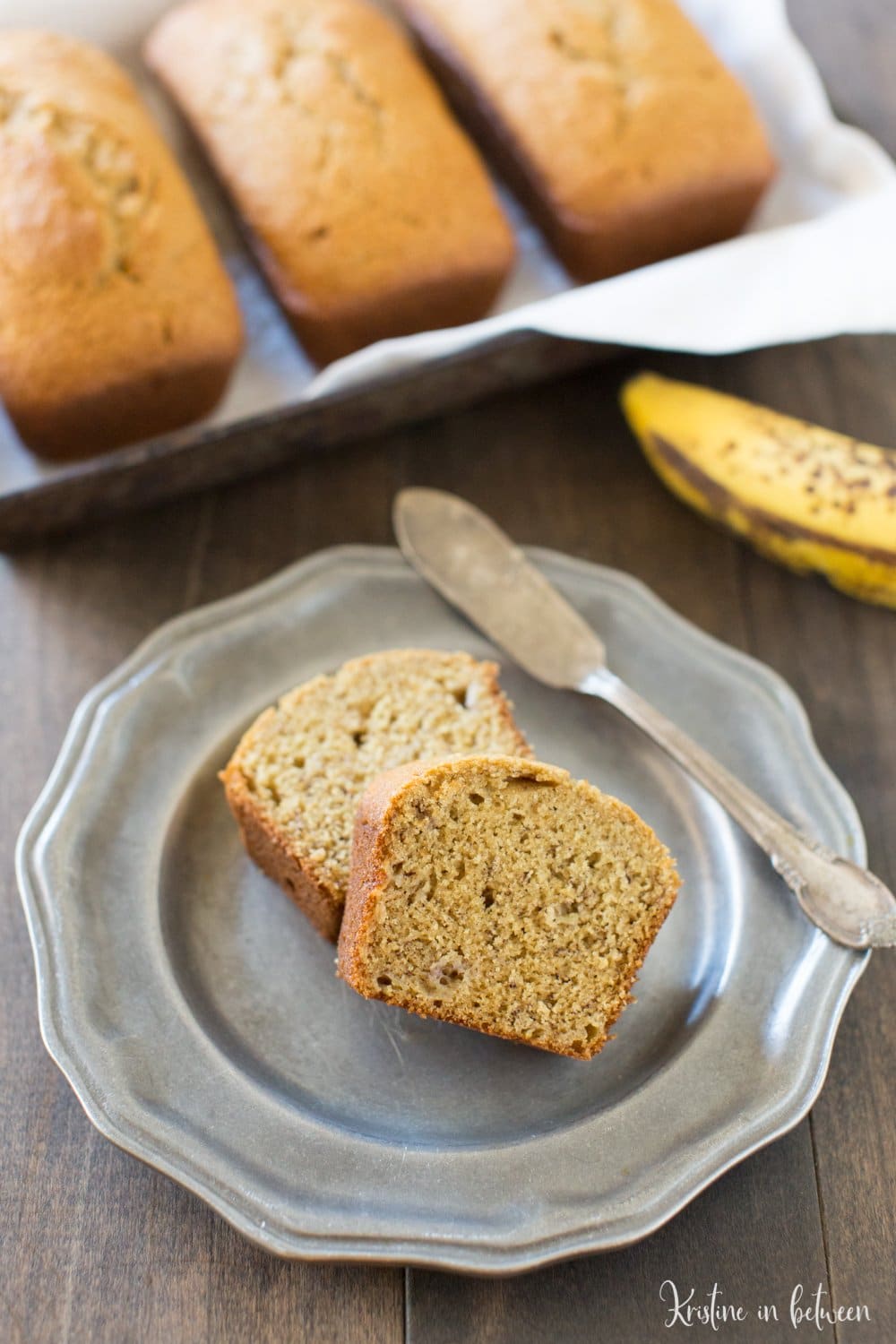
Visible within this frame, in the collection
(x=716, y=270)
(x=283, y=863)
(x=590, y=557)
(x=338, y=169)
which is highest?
(x=338, y=169)

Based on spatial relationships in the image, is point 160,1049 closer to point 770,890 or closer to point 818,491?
point 770,890

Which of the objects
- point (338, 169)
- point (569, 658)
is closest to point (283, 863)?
point (569, 658)

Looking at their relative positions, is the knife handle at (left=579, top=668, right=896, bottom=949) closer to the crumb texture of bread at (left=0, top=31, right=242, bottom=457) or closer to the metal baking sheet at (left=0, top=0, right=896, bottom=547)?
the metal baking sheet at (left=0, top=0, right=896, bottom=547)

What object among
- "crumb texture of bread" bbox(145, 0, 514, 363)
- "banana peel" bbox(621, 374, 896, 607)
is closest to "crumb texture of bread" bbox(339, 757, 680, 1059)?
"banana peel" bbox(621, 374, 896, 607)

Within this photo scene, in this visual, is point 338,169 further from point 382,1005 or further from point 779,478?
point 382,1005

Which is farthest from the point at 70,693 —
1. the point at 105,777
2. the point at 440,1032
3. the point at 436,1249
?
the point at 436,1249

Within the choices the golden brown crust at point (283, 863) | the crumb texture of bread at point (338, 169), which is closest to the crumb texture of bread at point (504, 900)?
the golden brown crust at point (283, 863)
